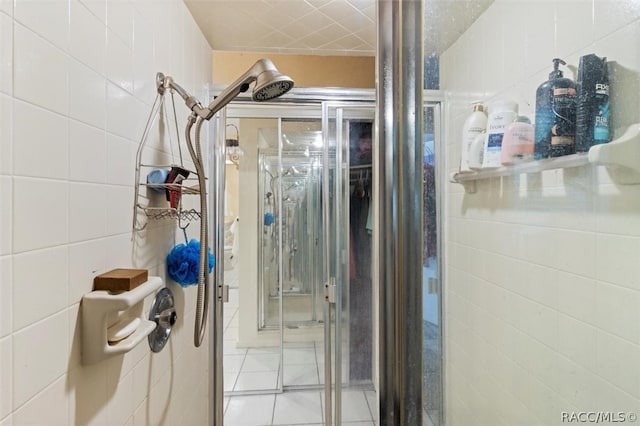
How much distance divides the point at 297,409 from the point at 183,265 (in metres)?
Answer: 1.42

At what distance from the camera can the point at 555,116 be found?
0.81m

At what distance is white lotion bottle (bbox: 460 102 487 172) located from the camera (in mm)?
1032

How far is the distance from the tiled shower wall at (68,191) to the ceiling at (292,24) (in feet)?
1.15

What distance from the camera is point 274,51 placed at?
159 centimetres

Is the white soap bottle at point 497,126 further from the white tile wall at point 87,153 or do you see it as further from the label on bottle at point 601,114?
the white tile wall at point 87,153

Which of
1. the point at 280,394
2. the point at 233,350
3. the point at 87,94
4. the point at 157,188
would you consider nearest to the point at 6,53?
the point at 87,94

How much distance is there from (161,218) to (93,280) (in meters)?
0.36

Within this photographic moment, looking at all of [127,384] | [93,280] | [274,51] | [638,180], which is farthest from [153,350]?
[274,51]

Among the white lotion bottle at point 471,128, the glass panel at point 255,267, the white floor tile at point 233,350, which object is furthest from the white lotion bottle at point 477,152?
the white floor tile at point 233,350

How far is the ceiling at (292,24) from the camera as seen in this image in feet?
3.88

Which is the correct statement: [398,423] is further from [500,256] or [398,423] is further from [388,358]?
[500,256]

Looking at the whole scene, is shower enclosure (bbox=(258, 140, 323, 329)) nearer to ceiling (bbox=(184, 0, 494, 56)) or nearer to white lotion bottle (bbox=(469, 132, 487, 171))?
ceiling (bbox=(184, 0, 494, 56))

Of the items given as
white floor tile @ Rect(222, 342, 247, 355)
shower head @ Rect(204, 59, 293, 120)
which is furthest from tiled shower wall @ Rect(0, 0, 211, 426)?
white floor tile @ Rect(222, 342, 247, 355)

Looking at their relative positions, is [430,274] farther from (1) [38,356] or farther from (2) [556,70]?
(1) [38,356]
